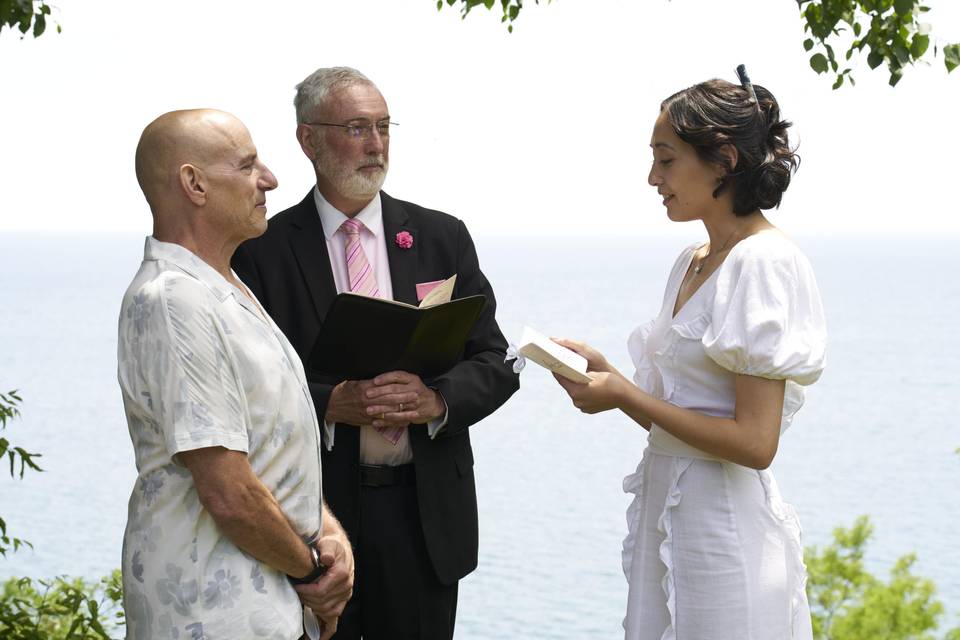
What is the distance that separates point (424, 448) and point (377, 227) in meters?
0.70

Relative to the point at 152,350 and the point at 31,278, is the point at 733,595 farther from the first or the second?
the point at 31,278

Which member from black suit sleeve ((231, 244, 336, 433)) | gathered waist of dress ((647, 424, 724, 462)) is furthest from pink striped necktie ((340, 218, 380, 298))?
gathered waist of dress ((647, 424, 724, 462))

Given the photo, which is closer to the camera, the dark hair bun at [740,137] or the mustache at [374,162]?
the dark hair bun at [740,137]

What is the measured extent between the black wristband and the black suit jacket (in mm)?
823

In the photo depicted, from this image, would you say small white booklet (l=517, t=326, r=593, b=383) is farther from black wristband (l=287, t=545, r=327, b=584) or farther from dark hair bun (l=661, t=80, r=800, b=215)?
black wristband (l=287, t=545, r=327, b=584)

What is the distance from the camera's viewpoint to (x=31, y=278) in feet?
294

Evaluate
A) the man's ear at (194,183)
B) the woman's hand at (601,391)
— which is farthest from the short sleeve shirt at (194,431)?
the woman's hand at (601,391)

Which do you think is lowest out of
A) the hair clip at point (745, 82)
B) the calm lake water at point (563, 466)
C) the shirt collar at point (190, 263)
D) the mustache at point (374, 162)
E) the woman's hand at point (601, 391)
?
the calm lake water at point (563, 466)

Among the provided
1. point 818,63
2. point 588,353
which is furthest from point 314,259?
point 818,63

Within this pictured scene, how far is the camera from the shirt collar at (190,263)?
2312mm

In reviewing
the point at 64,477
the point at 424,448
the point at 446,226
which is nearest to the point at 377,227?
the point at 446,226

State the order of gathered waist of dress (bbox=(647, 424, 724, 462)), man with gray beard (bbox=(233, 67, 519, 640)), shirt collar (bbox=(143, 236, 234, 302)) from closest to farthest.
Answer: shirt collar (bbox=(143, 236, 234, 302)) < gathered waist of dress (bbox=(647, 424, 724, 462)) < man with gray beard (bbox=(233, 67, 519, 640))

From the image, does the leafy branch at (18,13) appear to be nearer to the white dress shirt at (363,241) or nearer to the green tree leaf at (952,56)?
the white dress shirt at (363,241)

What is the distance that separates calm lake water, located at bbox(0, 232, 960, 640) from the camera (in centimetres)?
1669
